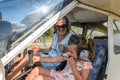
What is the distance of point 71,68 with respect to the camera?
4.54m

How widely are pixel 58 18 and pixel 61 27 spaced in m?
0.34

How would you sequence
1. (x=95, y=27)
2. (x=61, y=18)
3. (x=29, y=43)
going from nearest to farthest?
(x=29, y=43)
(x=61, y=18)
(x=95, y=27)

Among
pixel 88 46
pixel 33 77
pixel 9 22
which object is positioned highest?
pixel 9 22

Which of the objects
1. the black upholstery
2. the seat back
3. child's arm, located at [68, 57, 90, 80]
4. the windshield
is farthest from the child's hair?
the black upholstery

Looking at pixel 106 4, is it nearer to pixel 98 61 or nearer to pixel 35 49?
pixel 98 61

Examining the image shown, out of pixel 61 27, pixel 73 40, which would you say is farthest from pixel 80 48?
pixel 61 27

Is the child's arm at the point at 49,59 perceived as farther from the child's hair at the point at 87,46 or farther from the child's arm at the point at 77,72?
the child's hair at the point at 87,46

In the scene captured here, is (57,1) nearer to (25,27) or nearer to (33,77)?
(25,27)

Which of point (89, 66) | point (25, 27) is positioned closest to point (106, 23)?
point (89, 66)

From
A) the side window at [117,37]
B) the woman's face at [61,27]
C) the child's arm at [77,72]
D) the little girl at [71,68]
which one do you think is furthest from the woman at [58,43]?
the side window at [117,37]

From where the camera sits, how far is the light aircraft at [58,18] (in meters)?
4.13

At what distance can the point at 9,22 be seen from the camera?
4.21 metres

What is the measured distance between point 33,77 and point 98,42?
117 cm

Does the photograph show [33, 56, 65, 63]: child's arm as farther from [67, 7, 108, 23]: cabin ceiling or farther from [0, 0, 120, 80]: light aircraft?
[67, 7, 108, 23]: cabin ceiling
